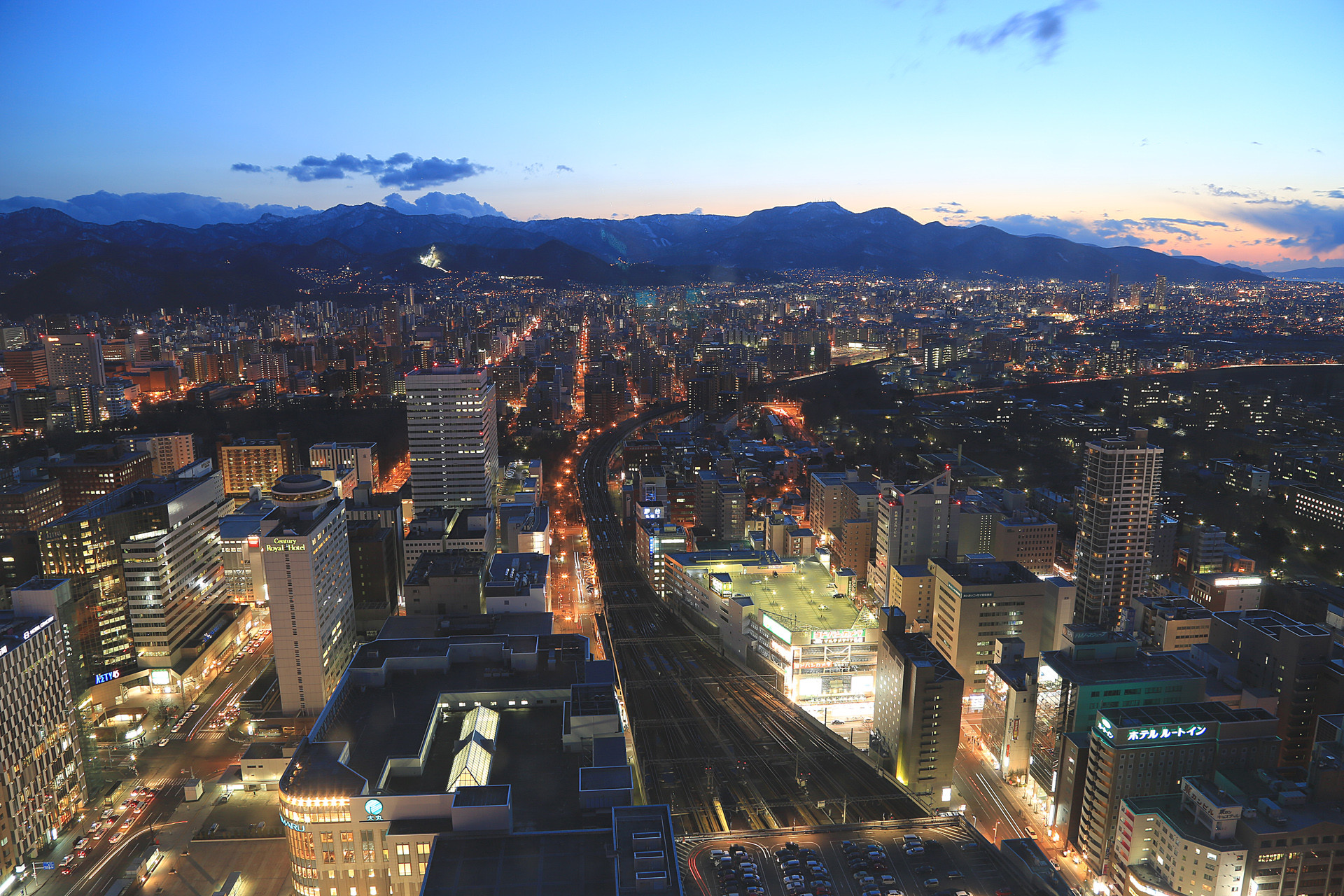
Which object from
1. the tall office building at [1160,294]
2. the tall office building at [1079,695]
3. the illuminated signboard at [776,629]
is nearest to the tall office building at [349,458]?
the illuminated signboard at [776,629]

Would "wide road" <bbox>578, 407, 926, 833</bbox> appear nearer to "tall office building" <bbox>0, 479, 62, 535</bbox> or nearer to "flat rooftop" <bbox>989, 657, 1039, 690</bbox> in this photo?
"flat rooftop" <bbox>989, 657, 1039, 690</bbox>

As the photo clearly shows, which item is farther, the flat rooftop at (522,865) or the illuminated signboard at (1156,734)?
the illuminated signboard at (1156,734)

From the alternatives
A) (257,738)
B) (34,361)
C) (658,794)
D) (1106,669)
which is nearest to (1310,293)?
(1106,669)

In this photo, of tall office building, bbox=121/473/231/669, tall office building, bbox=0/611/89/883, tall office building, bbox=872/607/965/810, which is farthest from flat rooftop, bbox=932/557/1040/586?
tall office building, bbox=121/473/231/669

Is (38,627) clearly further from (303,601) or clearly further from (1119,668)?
(1119,668)

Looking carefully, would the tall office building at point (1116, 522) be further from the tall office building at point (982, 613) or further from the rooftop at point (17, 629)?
the rooftop at point (17, 629)

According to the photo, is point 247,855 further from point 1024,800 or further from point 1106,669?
point 1106,669

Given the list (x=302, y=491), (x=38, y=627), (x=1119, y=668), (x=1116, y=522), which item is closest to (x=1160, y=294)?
(x=1116, y=522)
